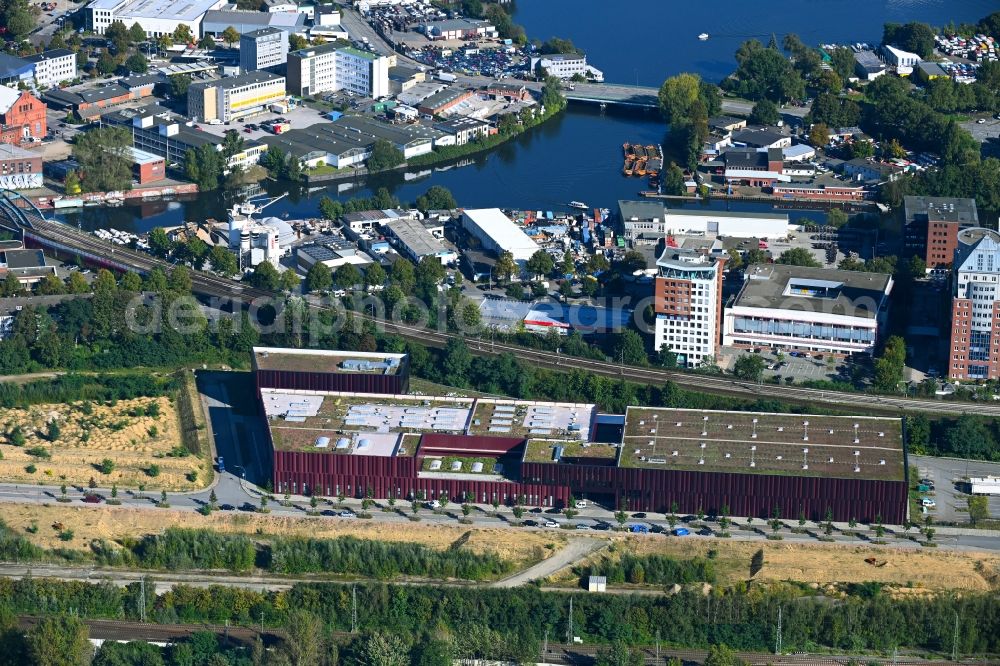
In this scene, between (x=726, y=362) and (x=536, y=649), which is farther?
(x=726, y=362)

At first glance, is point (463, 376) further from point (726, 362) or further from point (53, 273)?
point (53, 273)

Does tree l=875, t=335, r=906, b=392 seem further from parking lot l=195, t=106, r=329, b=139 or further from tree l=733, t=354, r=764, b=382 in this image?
parking lot l=195, t=106, r=329, b=139

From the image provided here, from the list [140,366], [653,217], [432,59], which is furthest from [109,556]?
[432,59]

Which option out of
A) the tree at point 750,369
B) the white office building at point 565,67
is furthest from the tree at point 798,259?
the white office building at point 565,67

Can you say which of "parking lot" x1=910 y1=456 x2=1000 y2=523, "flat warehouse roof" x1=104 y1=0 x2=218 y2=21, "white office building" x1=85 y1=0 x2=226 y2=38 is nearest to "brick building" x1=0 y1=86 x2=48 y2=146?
"white office building" x1=85 y1=0 x2=226 y2=38

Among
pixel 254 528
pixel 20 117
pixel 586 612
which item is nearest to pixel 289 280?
pixel 254 528

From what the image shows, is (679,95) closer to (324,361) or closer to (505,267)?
(505,267)

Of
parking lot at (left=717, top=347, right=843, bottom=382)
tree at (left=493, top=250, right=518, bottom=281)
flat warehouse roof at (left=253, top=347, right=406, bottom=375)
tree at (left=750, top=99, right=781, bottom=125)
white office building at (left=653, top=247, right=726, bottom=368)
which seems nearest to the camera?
flat warehouse roof at (left=253, top=347, right=406, bottom=375)
